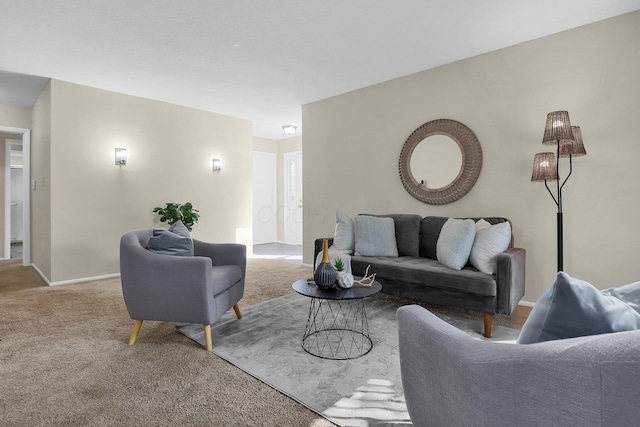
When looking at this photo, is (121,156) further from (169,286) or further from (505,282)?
(505,282)

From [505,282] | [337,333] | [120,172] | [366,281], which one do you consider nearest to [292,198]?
[120,172]

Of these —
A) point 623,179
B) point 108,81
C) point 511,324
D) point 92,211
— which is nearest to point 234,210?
point 92,211

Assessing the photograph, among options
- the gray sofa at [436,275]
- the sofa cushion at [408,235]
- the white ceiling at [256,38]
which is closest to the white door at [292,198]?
the white ceiling at [256,38]

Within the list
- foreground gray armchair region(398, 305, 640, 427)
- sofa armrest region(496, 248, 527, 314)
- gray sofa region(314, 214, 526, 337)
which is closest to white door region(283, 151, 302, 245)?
gray sofa region(314, 214, 526, 337)

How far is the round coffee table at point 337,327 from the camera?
2303mm

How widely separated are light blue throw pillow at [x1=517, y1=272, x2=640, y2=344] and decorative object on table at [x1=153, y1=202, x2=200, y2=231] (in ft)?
16.5

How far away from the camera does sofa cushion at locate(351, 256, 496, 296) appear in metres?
2.69

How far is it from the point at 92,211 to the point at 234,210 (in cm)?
227

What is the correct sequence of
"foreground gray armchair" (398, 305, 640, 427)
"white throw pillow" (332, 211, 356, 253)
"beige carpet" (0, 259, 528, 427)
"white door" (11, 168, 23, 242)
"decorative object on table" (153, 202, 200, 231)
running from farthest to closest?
"white door" (11, 168, 23, 242) < "decorative object on table" (153, 202, 200, 231) < "white throw pillow" (332, 211, 356, 253) < "beige carpet" (0, 259, 528, 427) < "foreground gray armchair" (398, 305, 640, 427)

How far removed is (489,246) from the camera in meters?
2.87

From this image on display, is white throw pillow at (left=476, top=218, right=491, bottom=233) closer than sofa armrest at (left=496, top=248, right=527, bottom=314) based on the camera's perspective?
No

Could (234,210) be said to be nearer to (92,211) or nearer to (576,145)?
(92,211)

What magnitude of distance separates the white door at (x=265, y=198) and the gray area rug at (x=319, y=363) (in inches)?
194

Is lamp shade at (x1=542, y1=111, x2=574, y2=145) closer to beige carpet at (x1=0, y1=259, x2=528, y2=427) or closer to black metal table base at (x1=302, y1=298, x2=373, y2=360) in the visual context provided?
beige carpet at (x1=0, y1=259, x2=528, y2=427)
